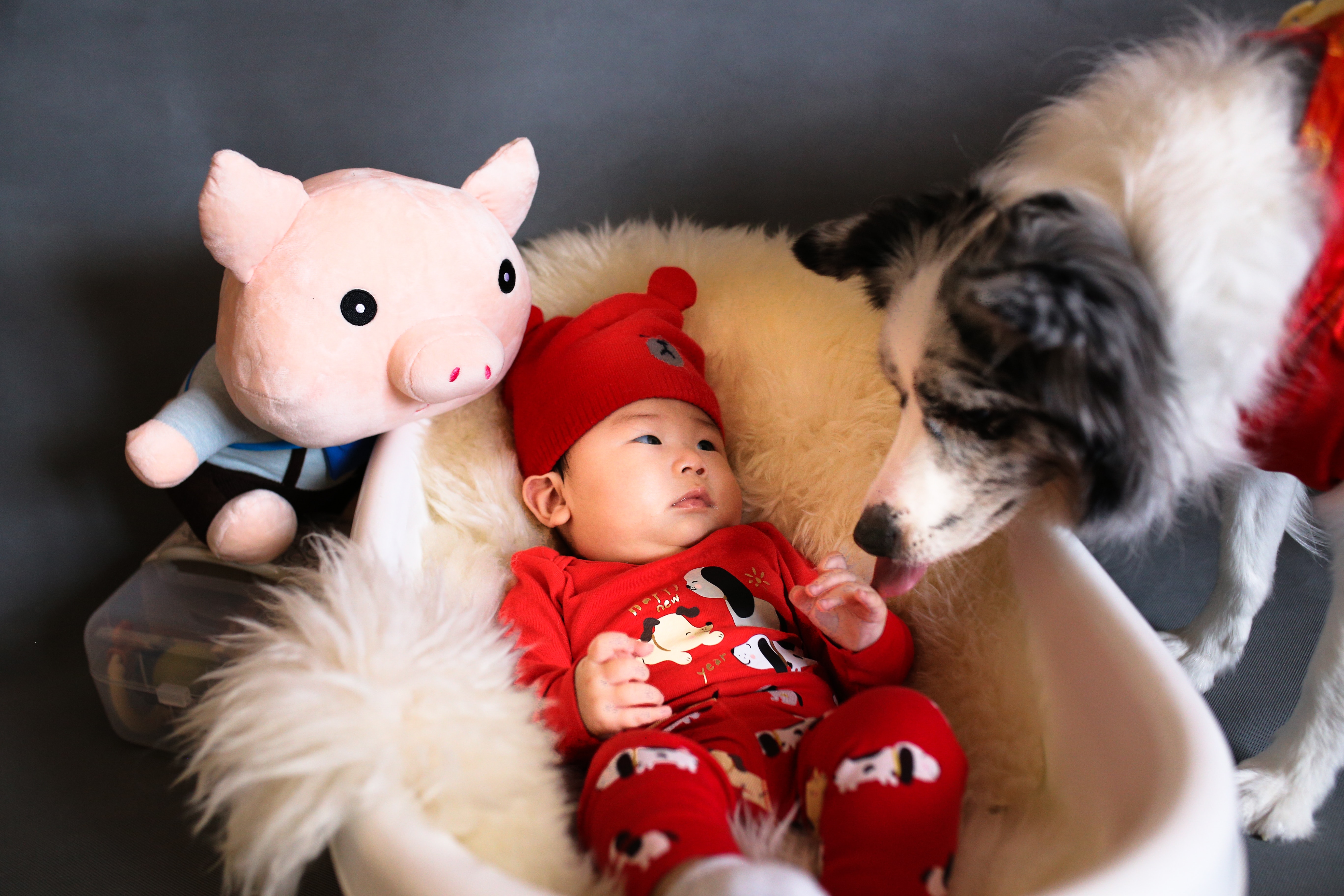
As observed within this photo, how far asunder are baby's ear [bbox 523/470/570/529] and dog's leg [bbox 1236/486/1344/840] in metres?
1.02

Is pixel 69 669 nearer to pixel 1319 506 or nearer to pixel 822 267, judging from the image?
pixel 822 267

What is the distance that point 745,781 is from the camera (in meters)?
1.00

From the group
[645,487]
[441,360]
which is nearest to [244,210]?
[441,360]

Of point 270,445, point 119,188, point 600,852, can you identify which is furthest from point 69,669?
point 600,852

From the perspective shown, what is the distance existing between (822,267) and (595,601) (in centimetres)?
57

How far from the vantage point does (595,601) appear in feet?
4.06

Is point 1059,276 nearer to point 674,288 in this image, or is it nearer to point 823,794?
point 823,794

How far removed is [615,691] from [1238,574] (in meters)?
1.04

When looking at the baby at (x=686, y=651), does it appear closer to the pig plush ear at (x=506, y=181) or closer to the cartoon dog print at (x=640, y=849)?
the cartoon dog print at (x=640, y=849)

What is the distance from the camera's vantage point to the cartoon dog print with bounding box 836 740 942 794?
0.87 metres

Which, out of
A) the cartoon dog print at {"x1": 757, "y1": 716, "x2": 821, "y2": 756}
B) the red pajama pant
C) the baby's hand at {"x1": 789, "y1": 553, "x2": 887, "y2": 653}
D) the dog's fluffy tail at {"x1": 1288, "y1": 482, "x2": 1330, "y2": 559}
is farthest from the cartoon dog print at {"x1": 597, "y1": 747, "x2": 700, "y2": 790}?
the dog's fluffy tail at {"x1": 1288, "y1": 482, "x2": 1330, "y2": 559}

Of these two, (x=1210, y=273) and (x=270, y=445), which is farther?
(x=270, y=445)

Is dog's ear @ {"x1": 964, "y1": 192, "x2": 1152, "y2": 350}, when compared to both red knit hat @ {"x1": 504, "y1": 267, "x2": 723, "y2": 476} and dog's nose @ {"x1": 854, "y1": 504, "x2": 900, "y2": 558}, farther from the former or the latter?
red knit hat @ {"x1": 504, "y1": 267, "x2": 723, "y2": 476}

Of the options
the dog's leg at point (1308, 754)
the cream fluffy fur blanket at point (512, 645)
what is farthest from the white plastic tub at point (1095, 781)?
the dog's leg at point (1308, 754)
